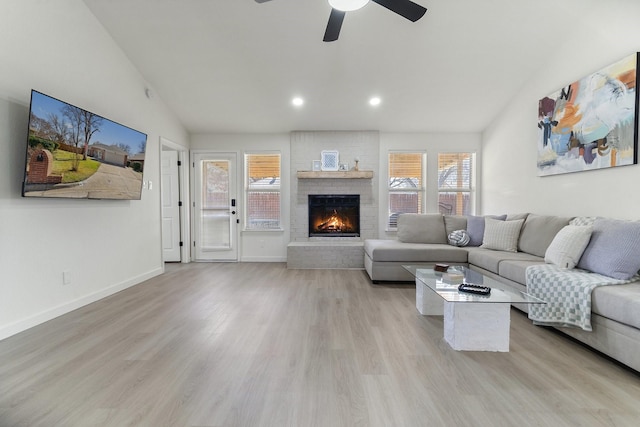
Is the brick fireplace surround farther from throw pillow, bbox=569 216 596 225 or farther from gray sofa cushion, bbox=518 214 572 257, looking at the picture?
throw pillow, bbox=569 216 596 225

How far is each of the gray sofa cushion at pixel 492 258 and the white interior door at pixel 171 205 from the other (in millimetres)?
4983

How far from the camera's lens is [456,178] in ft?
18.2

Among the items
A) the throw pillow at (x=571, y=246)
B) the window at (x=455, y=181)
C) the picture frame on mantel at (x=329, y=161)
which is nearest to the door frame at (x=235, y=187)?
the picture frame on mantel at (x=329, y=161)

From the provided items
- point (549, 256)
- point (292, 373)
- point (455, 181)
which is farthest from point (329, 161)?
point (292, 373)

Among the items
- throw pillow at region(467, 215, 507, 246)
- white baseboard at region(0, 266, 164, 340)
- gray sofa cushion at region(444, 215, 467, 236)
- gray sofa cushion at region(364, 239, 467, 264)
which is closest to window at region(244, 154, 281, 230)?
white baseboard at region(0, 266, 164, 340)

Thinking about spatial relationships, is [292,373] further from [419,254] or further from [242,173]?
[242,173]

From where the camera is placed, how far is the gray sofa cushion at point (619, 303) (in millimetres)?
1797

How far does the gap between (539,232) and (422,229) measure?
4.89ft

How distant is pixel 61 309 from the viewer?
280 cm

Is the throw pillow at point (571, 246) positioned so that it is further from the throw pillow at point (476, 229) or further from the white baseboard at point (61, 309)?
the white baseboard at point (61, 309)

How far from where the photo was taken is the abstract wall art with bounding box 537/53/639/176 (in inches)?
106

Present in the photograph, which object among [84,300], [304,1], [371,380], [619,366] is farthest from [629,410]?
[84,300]

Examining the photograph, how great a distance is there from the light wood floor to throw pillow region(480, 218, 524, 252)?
1259mm

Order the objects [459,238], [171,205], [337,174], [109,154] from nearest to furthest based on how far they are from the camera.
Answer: [109,154], [459,238], [337,174], [171,205]
